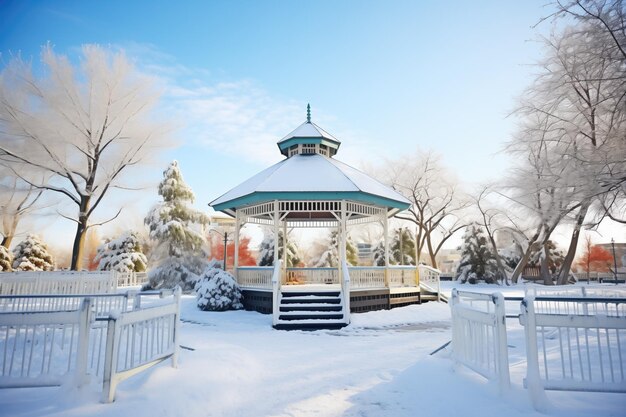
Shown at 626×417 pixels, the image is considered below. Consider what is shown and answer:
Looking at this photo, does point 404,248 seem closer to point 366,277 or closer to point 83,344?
point 366,277

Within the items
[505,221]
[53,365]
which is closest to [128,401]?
[53,365]

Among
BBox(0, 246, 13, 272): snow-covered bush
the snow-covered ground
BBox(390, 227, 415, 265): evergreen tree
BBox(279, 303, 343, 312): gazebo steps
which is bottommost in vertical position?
the snow-covered ground

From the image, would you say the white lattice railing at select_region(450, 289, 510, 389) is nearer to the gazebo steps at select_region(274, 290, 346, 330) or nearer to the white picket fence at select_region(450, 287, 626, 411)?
the white picket fence at select_region(450, 287, 626, 411)

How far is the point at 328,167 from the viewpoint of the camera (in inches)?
531

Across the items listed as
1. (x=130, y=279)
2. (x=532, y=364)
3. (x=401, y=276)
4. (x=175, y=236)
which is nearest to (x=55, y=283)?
(x=175, y=236)

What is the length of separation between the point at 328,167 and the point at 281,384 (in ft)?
32.0

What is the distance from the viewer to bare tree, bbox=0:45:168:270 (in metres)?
17.2

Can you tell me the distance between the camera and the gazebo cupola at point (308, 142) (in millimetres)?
14883

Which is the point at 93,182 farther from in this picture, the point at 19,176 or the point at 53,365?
the point at 53,365

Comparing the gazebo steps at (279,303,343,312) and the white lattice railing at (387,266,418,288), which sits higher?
the white lattice railing at (387,266,418,288)

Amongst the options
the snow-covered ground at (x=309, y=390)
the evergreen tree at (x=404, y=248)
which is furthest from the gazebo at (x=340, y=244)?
the evergreen tree at (x=404, y=248)

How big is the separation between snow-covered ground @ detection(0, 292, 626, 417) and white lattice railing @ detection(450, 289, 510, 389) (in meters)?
0.22

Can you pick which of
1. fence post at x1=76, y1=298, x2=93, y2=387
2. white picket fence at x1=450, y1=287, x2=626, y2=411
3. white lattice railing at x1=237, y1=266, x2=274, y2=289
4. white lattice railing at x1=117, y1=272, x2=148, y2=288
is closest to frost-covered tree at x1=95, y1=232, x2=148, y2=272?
white lattice railing at x1=117, y1=272, x2=148, y2=288

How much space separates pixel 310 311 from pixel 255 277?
9.58 feet
